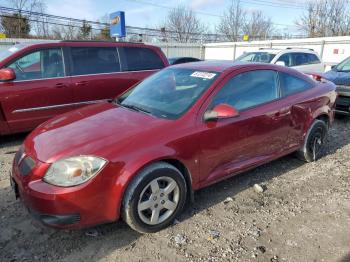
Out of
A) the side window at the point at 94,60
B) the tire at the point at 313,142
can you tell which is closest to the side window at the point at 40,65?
the side window at the point at 94,60

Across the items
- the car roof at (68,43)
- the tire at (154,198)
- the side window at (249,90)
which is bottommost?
the tire at (154,198)

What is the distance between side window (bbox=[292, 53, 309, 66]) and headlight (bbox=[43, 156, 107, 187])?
350 inches

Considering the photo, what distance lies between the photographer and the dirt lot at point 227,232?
8.86 feet

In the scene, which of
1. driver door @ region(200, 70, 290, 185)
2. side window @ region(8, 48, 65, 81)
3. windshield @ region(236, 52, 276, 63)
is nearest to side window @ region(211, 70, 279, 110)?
driver door @ region(200, 70, 290, 185)

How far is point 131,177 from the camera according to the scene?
2652 millimetres

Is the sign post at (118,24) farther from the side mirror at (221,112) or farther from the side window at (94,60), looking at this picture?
the side mirror at (221,112)

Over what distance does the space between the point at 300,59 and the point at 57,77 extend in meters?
7.85

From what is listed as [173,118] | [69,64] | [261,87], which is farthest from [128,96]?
[69,64]

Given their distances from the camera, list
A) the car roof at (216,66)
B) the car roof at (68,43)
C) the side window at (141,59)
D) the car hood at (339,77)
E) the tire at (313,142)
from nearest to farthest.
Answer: the car roof at (216,66) → the tire at (313,142) → the car roof at (68,43) → the side window at (141,59) → the car hood at (339,77)

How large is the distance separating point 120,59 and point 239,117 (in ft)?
11.8

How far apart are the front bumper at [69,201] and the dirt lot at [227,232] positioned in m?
0.33

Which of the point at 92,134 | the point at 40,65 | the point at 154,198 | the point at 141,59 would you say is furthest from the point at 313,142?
the point at 40,65

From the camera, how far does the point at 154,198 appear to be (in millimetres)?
2883

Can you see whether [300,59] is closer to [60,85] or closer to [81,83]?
[81,83]
